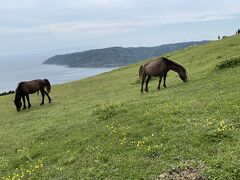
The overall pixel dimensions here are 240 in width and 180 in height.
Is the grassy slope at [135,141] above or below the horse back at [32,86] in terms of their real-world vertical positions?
below

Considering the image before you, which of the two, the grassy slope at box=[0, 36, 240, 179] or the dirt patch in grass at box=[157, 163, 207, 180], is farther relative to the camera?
the grassy slope at box=[0, 36, 240, 179]

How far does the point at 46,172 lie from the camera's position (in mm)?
13375

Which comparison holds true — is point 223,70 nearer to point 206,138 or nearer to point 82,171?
point 206,138

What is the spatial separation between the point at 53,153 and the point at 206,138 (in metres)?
6.61

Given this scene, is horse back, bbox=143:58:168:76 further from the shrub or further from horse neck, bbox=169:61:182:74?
the shrub

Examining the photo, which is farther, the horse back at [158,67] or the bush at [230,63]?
the bush at [230,63]

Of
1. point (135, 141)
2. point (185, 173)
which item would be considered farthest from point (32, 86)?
point (185, 173)

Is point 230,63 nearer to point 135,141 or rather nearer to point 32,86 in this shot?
point 32,86

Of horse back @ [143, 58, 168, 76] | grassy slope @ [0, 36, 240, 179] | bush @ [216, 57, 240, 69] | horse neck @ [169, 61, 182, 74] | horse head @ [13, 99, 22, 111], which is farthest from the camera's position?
horse head @ [13, 99, 22, 111]

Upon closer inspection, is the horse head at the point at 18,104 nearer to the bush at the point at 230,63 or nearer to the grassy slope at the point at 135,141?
the grassy slope at the point at 135,141

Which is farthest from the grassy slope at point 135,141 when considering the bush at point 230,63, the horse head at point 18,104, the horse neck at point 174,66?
the horse head at point 18,104

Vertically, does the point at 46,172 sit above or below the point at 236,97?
below

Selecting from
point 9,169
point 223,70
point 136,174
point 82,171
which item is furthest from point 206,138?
point 223,70

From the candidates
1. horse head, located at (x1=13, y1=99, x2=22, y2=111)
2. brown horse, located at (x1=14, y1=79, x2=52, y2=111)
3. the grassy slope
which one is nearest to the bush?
the grassy slope
